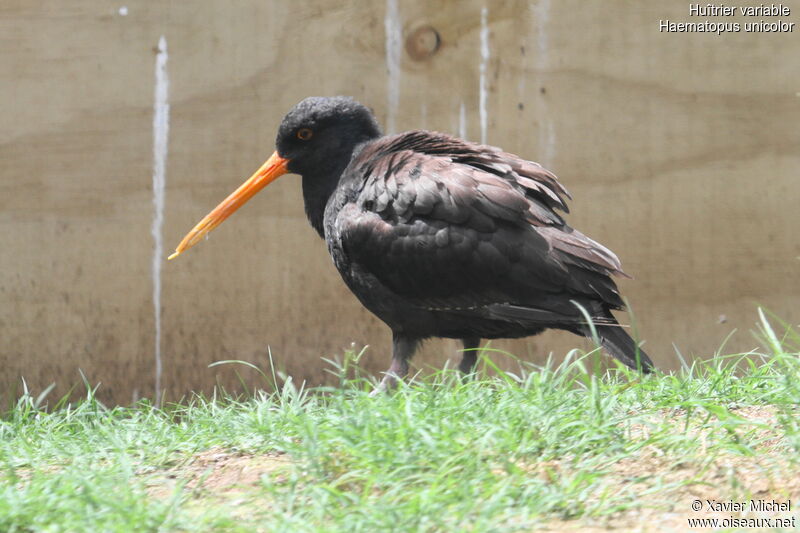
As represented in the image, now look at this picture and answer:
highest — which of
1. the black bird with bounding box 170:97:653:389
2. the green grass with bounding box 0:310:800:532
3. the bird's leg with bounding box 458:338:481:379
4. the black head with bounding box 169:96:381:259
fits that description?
the black head with bounding box 169:96:381:259

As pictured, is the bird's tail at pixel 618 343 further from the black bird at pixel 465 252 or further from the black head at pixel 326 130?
the black head at pixel 326 130

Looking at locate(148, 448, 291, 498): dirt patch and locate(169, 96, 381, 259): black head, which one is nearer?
locate(148, 448, 291, 498): dirt patch

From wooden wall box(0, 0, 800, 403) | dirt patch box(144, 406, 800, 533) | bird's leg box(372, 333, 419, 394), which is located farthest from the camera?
wooden wall box(0, 0, 800, 403)

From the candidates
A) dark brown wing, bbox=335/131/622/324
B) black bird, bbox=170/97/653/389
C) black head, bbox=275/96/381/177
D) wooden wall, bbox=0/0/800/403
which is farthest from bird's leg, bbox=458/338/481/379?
black head, bbox=275/96/381/177

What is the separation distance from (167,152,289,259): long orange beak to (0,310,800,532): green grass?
4.83 feet

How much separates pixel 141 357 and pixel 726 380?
2838 millimetres

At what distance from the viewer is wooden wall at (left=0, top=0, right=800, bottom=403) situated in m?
4.75

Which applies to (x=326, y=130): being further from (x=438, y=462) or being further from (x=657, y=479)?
(x=657, y=479)

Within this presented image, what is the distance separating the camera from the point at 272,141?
4785 millimetres

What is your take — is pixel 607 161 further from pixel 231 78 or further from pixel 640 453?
pixel 640 453

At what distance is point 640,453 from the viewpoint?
257 cm

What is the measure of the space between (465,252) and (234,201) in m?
1.31

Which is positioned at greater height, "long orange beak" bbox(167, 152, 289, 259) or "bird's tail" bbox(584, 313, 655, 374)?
"long orange beak" bbox(167, 152, 289, 259)

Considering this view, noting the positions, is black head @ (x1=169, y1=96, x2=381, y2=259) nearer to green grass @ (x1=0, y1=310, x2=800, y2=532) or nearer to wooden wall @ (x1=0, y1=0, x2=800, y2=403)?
wooden wall @ (x1=0, y1=0, x2=800, y2=403)
